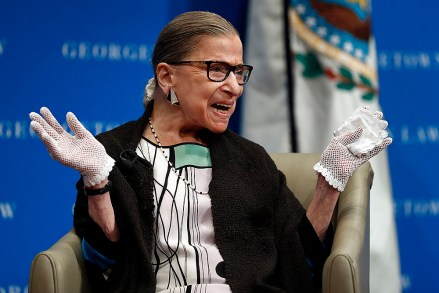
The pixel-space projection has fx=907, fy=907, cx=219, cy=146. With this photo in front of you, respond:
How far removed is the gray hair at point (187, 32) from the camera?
2.45 m

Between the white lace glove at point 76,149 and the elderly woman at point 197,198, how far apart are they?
19mm

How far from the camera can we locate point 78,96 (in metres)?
3.70

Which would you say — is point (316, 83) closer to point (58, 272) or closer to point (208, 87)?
point (208, 87)

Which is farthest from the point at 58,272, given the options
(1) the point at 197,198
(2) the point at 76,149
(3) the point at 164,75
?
(3) the point at 164,75

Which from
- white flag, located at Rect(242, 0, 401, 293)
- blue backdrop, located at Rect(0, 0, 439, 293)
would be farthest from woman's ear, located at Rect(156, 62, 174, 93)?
blue backdrop, located at Rect(0, 0, 439, 293)

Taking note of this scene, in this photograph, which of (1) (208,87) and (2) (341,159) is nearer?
(2) (341,159)

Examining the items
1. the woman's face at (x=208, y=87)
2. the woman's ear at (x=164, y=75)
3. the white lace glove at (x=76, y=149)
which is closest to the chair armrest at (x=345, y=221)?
the woman's face at (x=208, y=87)

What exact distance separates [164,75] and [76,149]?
398 millimetres


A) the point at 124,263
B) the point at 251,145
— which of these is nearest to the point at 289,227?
the point at 251,145

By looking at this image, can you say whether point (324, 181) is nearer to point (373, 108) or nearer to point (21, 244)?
point (373, 108)

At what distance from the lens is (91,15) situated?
3697 millimetres

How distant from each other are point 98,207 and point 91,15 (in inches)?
62.0

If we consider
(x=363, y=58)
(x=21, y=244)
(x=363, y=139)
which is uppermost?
(x=363, y=58)

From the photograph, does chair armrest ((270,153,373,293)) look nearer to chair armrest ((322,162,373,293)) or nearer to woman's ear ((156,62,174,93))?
chair armrest ((322,162,373,293))
